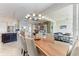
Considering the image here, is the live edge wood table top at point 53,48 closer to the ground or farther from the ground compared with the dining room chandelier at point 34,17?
closer to the ground

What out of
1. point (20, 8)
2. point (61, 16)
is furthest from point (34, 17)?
point (61, 16)

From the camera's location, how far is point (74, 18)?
192 centimetres

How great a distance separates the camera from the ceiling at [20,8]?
192cm

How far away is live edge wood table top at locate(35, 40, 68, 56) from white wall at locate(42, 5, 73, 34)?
0.67 ft

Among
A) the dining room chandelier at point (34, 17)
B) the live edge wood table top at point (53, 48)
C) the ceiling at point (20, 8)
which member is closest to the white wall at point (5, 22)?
the ceiling at point (20, 8)

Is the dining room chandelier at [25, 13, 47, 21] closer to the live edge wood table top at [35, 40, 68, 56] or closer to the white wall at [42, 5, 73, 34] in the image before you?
the white wall at [42, 5, 73, 34]

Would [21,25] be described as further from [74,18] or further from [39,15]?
[74,18]

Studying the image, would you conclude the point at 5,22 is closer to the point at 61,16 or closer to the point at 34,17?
the point at 34,17

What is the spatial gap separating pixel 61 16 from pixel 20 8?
598 millimetres

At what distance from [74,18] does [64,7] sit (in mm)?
212

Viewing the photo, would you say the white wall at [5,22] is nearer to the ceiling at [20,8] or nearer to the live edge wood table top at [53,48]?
the ceiling at [20,8]

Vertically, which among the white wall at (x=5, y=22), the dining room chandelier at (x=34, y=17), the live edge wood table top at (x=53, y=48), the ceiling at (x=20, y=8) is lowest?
the live edge wood table top at (x=53, y=48)

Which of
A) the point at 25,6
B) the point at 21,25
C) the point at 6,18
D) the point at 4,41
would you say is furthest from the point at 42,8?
the point at 4,41

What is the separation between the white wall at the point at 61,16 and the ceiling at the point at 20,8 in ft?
0.32
